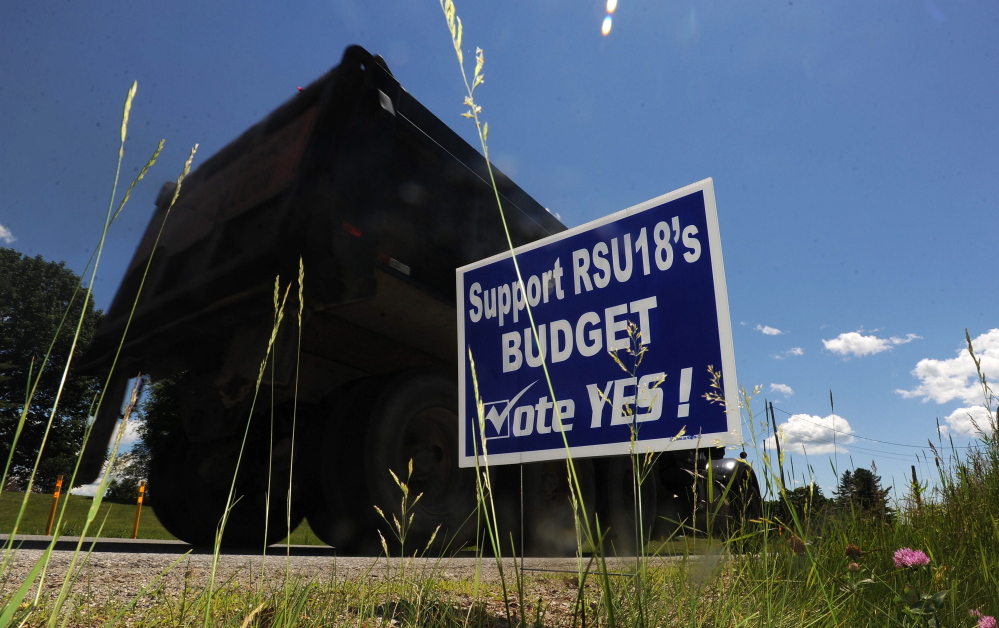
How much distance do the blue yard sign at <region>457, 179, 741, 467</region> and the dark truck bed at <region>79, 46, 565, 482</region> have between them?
3.52ft

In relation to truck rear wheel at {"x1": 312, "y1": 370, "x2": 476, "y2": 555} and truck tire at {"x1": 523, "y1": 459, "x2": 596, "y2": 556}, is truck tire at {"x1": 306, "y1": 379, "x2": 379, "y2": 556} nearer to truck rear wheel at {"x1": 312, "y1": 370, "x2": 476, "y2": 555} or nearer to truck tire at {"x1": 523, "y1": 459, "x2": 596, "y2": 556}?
truck rear wheel at {"x1": 312, "y1": 370, "x2": 476, "y2": 555}

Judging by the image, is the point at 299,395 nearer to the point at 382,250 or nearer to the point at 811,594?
the point at 382,250

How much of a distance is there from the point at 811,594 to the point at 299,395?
2854 millimetres

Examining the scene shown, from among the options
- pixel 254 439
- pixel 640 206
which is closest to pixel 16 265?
pixel 254 439

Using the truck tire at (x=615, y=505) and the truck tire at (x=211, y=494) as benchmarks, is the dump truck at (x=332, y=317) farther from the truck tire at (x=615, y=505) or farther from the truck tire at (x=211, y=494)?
the truck tire at (x=615, y=505)

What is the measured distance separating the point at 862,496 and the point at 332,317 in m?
2.79

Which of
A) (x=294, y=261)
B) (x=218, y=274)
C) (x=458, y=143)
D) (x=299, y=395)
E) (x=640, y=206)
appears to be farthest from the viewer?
(x=458, y=143)

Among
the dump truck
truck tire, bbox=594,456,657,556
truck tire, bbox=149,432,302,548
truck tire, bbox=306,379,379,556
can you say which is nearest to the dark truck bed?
the dump truck

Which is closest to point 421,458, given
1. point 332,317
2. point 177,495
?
point 332,317

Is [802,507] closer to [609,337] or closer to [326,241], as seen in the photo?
[609,337]

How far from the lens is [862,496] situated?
2795 mm

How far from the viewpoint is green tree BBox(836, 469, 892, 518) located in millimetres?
2234

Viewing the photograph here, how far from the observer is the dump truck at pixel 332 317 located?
3117 mm

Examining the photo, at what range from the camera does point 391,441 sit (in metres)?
3.29
